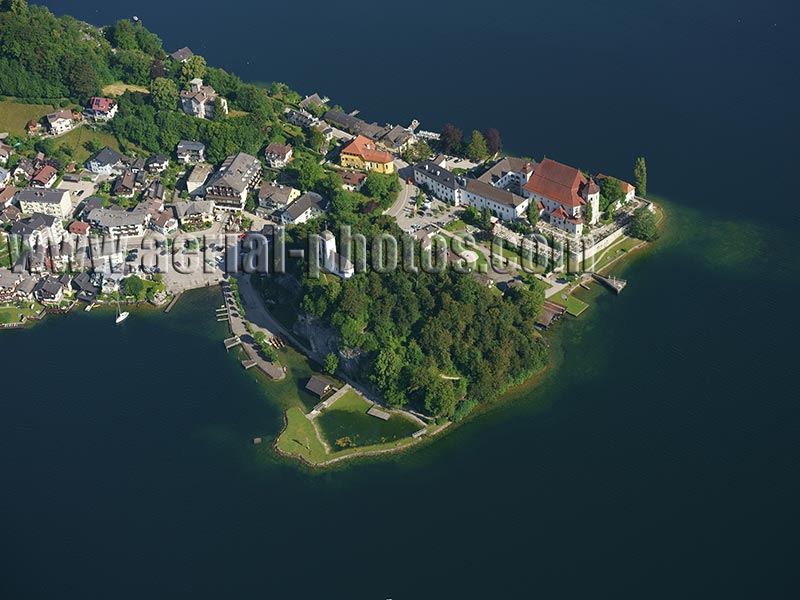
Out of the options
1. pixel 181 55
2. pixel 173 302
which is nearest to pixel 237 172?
pixel 173 302

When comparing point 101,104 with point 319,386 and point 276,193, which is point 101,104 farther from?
point 319,386

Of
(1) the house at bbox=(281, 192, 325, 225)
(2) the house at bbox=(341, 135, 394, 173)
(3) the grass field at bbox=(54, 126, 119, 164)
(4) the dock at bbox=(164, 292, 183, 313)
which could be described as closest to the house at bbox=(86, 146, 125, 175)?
(3) the grass field at bbox=(54, 126, 119, 164)

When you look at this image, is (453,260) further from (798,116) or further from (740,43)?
(740,43)

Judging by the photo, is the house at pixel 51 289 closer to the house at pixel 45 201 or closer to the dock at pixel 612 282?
the house at pixel 45 201

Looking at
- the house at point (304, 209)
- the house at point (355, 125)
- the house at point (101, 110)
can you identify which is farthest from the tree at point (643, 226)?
the house at point (101, 110)

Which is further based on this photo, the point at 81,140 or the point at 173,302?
the point at 81,140

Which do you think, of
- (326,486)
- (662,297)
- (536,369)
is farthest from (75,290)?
(662,297)
